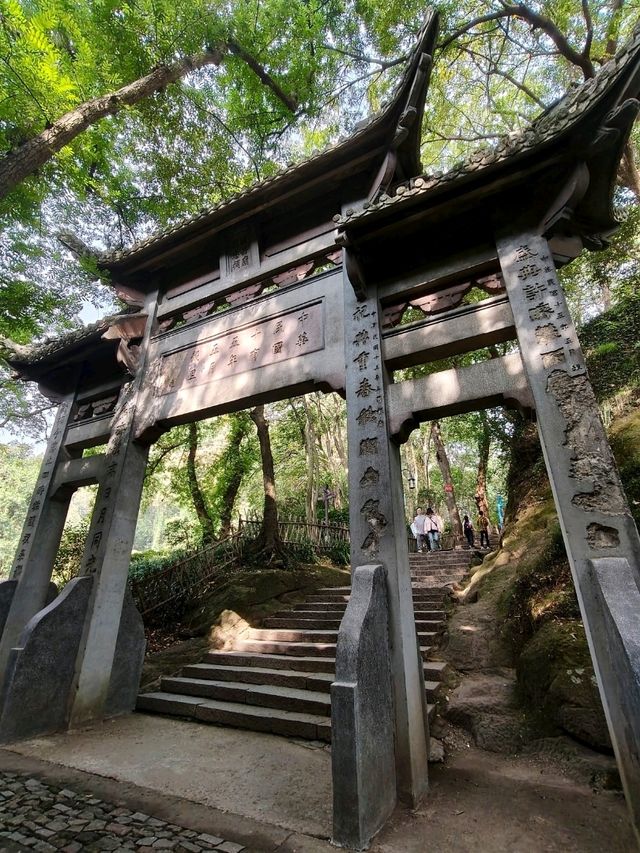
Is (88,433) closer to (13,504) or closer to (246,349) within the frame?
(246,349)

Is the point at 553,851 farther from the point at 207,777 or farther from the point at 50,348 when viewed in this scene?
the point at 50,348

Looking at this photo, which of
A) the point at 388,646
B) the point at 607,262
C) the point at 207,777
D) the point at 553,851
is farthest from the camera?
the point at 607,262

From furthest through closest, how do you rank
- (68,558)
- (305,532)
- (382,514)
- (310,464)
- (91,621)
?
(310,464) → (305,532) → (68,558) → (91,621) → (382,514)

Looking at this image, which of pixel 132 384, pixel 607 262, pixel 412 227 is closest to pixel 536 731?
pixel 412 227

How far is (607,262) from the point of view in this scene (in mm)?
9633

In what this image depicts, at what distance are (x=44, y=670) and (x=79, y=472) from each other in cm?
266

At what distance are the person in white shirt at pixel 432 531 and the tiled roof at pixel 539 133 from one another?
11.5m

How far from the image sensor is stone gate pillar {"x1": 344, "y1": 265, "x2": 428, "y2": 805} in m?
3.00

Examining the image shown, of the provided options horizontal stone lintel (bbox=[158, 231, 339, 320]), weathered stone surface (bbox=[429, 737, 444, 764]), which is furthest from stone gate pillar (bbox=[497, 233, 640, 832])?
horizontal stone lintel (bbox=[158, 231, 339, 320])

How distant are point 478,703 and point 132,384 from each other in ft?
19.1

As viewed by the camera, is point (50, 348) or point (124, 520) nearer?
point (124, 520)

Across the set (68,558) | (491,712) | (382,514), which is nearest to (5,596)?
(382,514)

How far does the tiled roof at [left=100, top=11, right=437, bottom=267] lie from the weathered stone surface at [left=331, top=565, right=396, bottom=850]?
4778 millimetres

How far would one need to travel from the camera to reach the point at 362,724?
2.56 m
